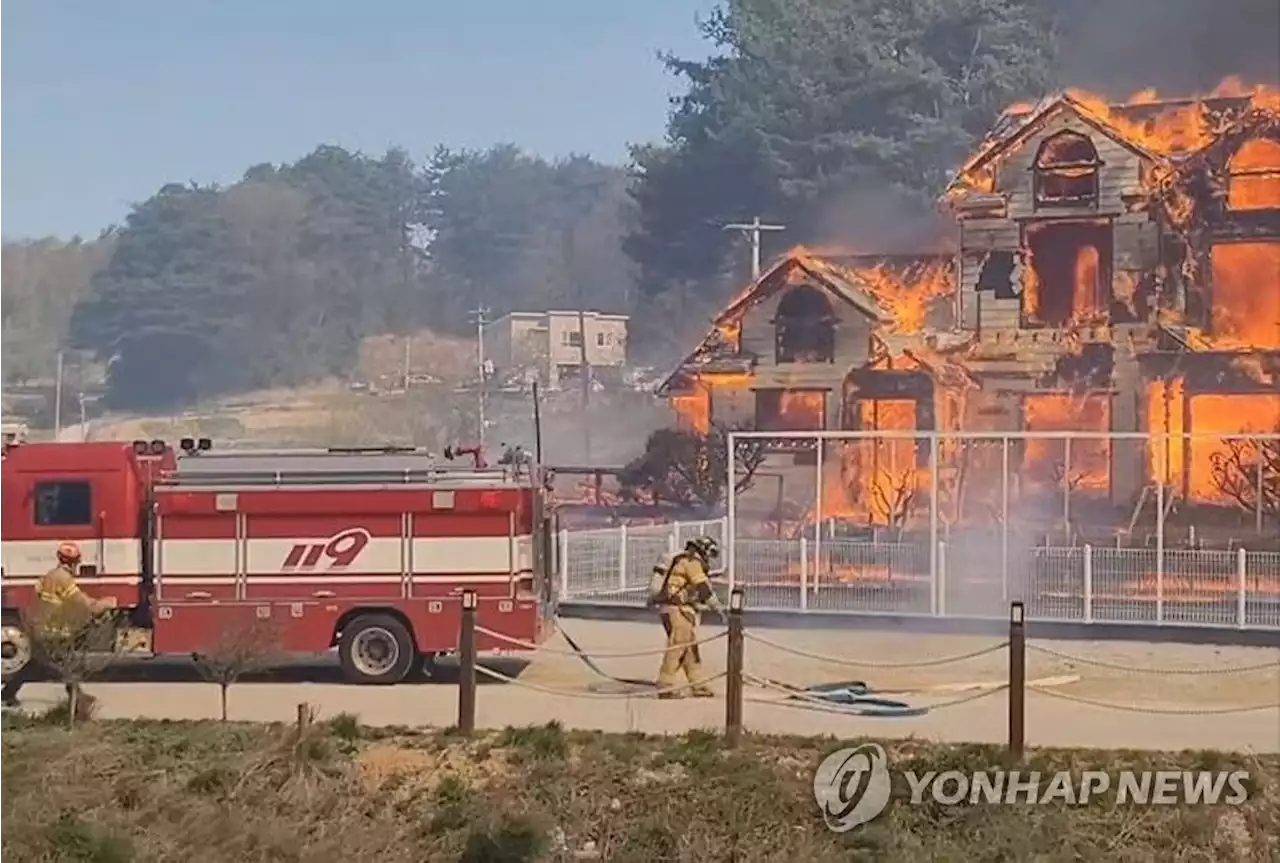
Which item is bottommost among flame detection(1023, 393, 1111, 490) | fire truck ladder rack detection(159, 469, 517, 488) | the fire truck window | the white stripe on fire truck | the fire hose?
the fire hose

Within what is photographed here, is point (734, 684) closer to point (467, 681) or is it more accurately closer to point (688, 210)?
point (467, 681)

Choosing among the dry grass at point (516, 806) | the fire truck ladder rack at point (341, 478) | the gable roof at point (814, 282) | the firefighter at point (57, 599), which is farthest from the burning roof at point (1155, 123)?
the dry grass at point (516, 806)

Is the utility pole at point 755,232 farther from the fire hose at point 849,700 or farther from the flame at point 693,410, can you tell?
the fire hose at point 849,700

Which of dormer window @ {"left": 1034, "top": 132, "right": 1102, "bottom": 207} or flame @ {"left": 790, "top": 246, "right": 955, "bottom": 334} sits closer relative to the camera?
dormer window @ {"left": 1034, "top": 132, "right": 1102, "bottom": 207}

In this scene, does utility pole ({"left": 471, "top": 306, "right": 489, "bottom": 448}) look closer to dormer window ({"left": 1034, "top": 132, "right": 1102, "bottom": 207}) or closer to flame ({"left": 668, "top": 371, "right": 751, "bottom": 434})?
flame ({"left": 668, "top": 371, "right": 751, "bottom": 434})

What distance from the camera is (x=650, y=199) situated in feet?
181

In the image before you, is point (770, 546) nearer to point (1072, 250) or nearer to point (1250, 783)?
point (1250, 783)

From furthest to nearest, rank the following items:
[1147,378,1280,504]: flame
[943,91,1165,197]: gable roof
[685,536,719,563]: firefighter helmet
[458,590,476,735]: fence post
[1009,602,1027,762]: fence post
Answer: [943,91,1165,197]: gable roof → [1147,378,1280,504]: flame → [685,536,719,563]: firefighter helmet → [458,590,476,735]: fence post → [1009,602,1027,762]: fence post

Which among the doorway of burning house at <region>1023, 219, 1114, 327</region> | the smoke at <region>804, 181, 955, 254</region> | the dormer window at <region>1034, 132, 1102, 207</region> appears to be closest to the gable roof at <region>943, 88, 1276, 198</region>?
the dormer window at <region>1034, 132, 1102, 207</region>

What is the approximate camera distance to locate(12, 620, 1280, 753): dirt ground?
13695 millimetres

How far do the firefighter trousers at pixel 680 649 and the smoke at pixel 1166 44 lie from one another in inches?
1132

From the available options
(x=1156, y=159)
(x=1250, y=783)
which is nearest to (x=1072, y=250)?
(x=1156, y=159)

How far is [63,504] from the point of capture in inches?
685

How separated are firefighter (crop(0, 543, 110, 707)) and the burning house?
1986cm
